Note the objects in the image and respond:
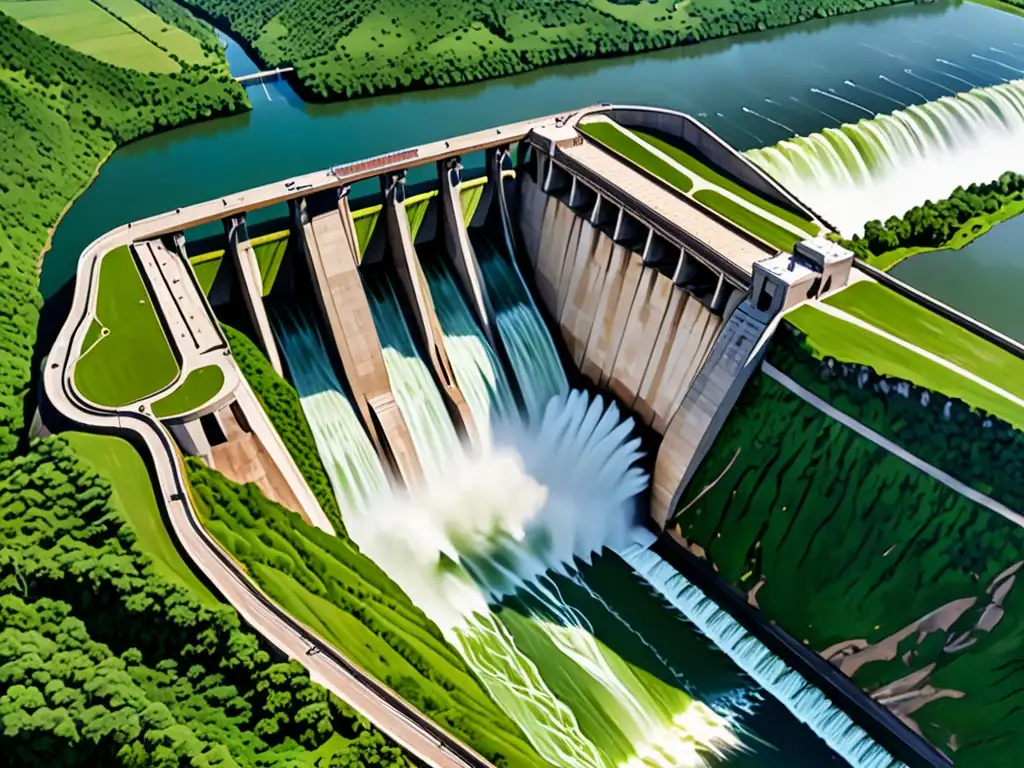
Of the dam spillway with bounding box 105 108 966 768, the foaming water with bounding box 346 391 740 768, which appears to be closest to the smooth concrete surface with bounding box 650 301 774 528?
the dam spillway with bounding box 105 108 966 768

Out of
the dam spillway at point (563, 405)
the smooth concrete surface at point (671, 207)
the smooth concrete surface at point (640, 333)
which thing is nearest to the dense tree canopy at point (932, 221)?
the dam spillway at point (563, 405)

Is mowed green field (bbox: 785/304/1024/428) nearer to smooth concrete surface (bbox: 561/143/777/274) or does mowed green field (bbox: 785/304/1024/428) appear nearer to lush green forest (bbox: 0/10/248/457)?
smooth concrete surface (bbox: 561/143/777/274)

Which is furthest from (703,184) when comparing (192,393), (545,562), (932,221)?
(192,393)

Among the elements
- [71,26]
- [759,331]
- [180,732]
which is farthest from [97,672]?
[71,26]

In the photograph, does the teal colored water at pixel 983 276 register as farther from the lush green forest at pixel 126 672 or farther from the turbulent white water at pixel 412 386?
the lush green forest at pixel 126 672

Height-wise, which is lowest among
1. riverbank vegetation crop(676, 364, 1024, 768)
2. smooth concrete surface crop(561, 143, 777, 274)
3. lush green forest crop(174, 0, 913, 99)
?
riverbank vegetation crop(676, 364, 1024, 768)

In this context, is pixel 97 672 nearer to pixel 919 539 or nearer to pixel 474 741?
pixel 474 741
